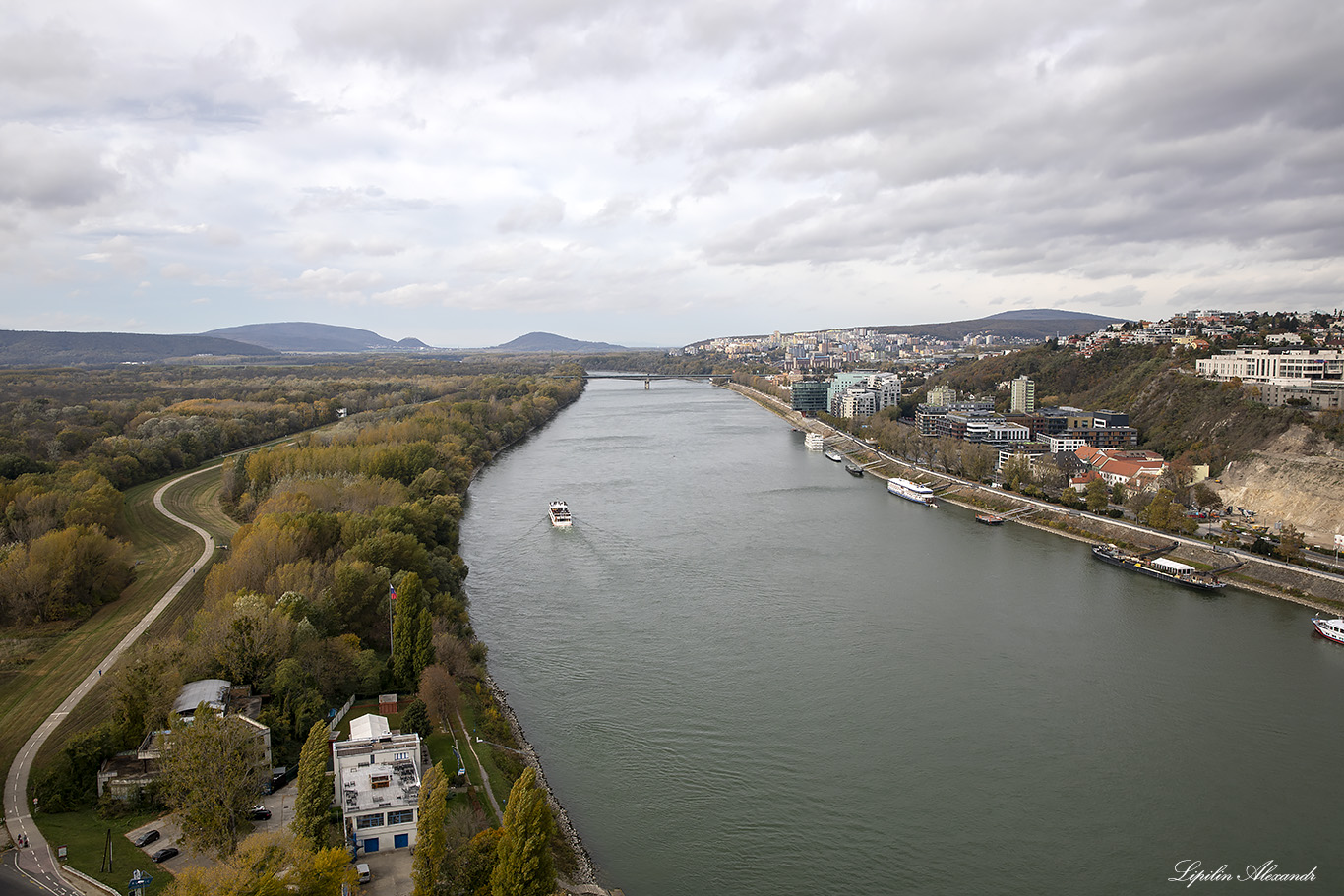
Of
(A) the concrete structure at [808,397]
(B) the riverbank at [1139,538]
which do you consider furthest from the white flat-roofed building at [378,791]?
(A) the concrete structure at [808,397]

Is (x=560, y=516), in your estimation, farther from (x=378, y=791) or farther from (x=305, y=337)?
(x=305, y=337)

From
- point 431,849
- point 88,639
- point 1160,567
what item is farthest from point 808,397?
point 431,849

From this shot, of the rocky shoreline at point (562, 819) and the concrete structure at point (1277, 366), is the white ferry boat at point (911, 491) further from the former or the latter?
the rocky shoreline at point (562, 819)

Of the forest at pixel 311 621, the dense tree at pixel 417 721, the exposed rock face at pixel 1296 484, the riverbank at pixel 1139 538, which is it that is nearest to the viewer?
the forest at pixel 311 621

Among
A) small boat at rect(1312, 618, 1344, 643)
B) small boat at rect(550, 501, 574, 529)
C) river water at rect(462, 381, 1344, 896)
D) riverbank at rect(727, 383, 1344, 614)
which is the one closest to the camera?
river water at rect(462, 381, 1344, 896)

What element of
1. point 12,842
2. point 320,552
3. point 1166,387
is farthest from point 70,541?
point 1166,387

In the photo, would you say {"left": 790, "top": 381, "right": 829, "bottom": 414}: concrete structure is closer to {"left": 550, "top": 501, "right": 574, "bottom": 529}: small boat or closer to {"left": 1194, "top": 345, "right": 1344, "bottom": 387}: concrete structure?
{"left": 1194, "top": 345, "right": 1344, "bottom": 387}: concrete structure

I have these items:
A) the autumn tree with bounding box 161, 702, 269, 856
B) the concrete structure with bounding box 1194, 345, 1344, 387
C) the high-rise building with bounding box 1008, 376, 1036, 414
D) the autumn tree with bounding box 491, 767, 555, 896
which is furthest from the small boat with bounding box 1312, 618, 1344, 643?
the high-rise building with bounding box 1008, 376, 1036, 414
